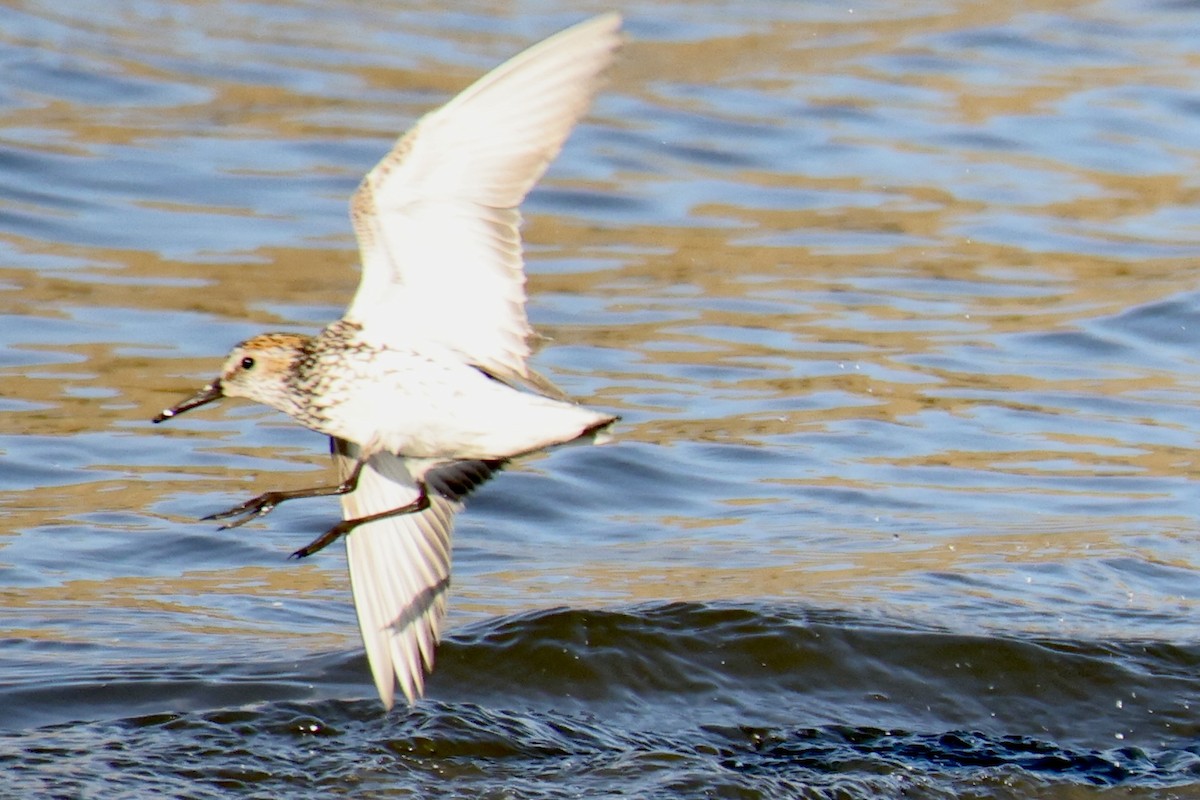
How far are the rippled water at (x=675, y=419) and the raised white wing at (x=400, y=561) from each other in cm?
24

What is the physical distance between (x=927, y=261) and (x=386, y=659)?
665 centimetres

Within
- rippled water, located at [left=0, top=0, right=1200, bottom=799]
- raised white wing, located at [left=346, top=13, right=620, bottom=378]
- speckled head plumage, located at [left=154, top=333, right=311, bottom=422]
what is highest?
raised white wing, located at [left=346, top=13, right=620, bottom=378]

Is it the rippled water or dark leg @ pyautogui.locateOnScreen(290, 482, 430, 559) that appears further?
the rippled water

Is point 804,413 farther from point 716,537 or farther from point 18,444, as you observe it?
point 18,444

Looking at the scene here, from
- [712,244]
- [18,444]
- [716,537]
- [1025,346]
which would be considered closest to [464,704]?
[716,537]

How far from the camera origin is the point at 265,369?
17.0ft

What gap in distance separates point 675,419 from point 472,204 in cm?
413

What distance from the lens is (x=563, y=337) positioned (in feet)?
32.5

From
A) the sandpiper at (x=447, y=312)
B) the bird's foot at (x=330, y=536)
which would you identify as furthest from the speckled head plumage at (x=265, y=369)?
the bird's foot at (x=330, y=536)

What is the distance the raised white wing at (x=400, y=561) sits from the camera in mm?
5574

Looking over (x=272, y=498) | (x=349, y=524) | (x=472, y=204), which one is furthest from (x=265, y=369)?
(x=472, y=204)

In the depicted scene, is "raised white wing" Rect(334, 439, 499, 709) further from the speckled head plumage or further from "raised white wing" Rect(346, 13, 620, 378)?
"raised white wing" Rect(346, 13, 620, 378)

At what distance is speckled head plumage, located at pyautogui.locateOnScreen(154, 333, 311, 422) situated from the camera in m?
5.13

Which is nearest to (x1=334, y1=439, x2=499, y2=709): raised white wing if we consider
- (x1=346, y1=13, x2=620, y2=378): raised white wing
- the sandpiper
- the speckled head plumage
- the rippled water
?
the sandpiper
